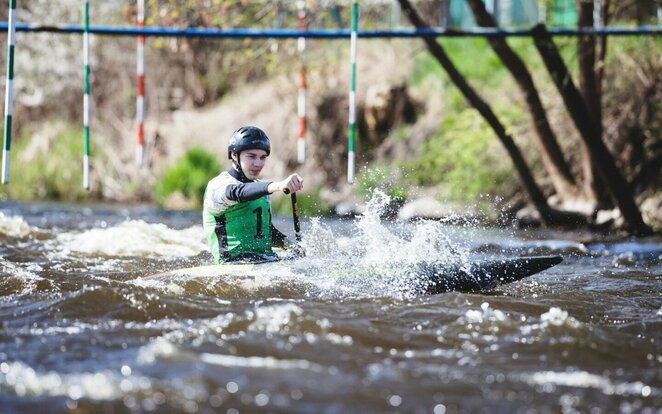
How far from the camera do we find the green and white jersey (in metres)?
6.62

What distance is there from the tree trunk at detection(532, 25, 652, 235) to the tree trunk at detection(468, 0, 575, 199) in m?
0.68

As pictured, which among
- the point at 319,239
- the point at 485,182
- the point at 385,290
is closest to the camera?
the point at 385,290

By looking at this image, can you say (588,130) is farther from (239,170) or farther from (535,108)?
(239,170)

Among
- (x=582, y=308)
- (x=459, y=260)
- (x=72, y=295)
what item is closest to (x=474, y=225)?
(x=459, y=260)

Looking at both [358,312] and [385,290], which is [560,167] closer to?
[385,290]

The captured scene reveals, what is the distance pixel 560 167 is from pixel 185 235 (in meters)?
4.91

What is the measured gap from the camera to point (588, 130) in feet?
33.9

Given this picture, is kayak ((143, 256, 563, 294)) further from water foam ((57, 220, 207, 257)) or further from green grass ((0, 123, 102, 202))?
green grass ((0, 123, 102, 202))

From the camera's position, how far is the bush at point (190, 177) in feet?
53.6

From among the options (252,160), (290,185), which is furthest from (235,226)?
(290,185)

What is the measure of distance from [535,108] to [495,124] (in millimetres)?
519

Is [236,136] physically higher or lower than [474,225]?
higher

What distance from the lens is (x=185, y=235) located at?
1002cm

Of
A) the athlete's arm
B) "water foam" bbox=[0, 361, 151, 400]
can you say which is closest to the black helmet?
the athlete's arm
